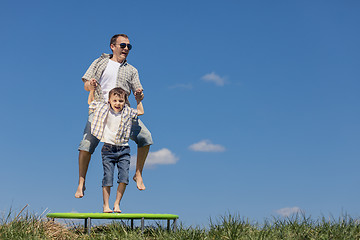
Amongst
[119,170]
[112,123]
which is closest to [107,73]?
[112,123]

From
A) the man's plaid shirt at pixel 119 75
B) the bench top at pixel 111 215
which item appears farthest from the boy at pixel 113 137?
the bench top at pixel 111 215

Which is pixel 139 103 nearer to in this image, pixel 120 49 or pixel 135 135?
pixel 135 135

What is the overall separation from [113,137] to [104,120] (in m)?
0.34

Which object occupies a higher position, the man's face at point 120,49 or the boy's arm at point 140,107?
the man's face at point 120,49

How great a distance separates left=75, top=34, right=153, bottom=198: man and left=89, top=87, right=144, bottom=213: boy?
347mm

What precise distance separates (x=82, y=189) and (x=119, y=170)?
827 millimetres

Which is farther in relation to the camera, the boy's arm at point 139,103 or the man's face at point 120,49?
the man's face at point 120,49

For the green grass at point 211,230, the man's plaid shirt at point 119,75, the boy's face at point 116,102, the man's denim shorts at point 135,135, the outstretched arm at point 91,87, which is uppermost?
the man's plaid shirt at point 119,75

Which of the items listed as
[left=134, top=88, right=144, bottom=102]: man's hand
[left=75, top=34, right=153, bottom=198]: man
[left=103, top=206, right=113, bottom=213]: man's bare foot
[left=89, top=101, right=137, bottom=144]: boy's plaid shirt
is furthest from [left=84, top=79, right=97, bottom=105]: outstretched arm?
[left=103, top=206, right=113, bottom=213]: man's bare foot

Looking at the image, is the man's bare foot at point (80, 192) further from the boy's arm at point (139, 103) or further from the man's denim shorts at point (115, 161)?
the boy's arm at point (139, 103)

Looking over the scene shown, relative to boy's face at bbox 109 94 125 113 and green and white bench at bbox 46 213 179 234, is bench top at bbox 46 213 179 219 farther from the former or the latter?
boy's face at bbox 109 94 125 113

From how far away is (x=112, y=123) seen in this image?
8.23 m

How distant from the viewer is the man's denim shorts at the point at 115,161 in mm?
8078

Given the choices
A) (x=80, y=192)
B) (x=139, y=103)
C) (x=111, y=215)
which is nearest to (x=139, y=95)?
(x=139, y=103)
